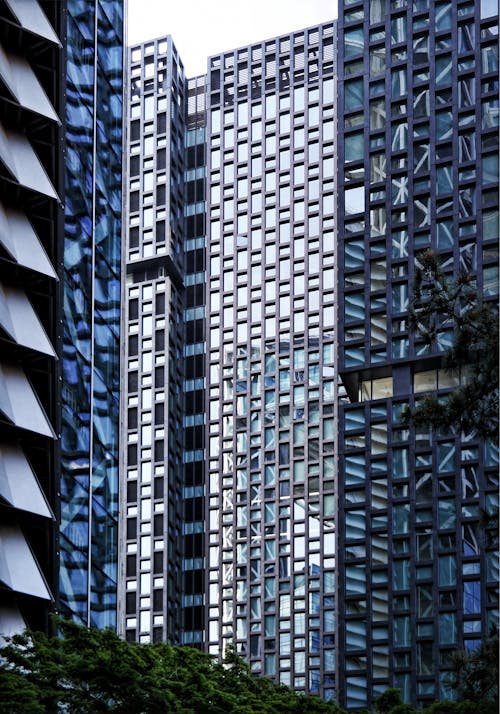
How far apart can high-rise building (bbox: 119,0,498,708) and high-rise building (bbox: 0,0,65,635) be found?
39510 millimetres

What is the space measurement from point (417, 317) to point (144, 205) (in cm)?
9625

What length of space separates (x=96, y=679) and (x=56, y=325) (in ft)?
27.2

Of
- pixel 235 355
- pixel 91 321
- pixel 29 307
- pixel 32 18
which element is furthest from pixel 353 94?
pixel 29 307

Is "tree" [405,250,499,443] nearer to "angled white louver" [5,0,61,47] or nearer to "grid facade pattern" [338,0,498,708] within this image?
"angled white louver" [5,0,61,47]

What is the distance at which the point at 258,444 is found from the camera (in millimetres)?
110625

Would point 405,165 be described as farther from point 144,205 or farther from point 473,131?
point 144,205

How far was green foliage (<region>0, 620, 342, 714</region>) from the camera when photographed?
28.6 meters

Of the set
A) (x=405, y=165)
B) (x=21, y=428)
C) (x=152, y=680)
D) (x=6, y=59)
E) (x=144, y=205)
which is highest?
(x=144, y=205)

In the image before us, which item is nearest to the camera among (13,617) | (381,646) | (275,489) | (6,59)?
(13,617)

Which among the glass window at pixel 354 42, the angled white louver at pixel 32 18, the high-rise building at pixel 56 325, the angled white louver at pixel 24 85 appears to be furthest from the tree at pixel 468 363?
the glass window at pixel 354 42

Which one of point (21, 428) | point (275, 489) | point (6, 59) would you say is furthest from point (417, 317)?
point (275, 489)

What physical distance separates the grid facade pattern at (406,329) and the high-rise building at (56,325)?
37793mm

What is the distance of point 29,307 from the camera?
33.0 m

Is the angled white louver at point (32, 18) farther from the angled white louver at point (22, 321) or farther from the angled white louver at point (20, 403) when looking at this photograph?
the angled white louver at point (20, 403)
